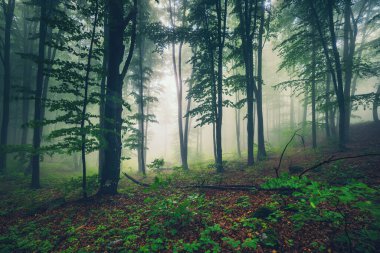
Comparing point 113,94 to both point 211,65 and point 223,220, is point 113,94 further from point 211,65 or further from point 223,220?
point 211,65

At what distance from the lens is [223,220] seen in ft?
16.9

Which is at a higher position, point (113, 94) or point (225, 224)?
point (113, 94)

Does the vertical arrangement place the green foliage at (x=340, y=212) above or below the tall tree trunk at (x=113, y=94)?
below

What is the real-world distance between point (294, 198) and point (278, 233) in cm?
191

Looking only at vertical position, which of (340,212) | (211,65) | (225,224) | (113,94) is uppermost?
(211,65)

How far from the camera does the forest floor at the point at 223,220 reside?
3.76m

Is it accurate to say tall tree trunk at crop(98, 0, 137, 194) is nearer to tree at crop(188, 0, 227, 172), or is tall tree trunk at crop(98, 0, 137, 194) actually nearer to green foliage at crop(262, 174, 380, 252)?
tree at crop(188, 0, 227, 172)

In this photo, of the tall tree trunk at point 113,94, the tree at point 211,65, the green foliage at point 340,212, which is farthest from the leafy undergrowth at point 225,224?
the tree at point 211,65

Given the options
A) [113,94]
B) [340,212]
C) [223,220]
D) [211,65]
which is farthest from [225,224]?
[211,65]

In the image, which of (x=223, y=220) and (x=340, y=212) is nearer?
(x=340, y=212)

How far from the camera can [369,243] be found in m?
3.42

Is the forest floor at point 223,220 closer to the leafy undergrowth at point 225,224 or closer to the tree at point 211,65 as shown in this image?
the leafy undergrowth at point 225,224

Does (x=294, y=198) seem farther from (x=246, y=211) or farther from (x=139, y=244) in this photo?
(x=139, y=244)

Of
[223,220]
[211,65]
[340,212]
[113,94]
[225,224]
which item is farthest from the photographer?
[211,65]
